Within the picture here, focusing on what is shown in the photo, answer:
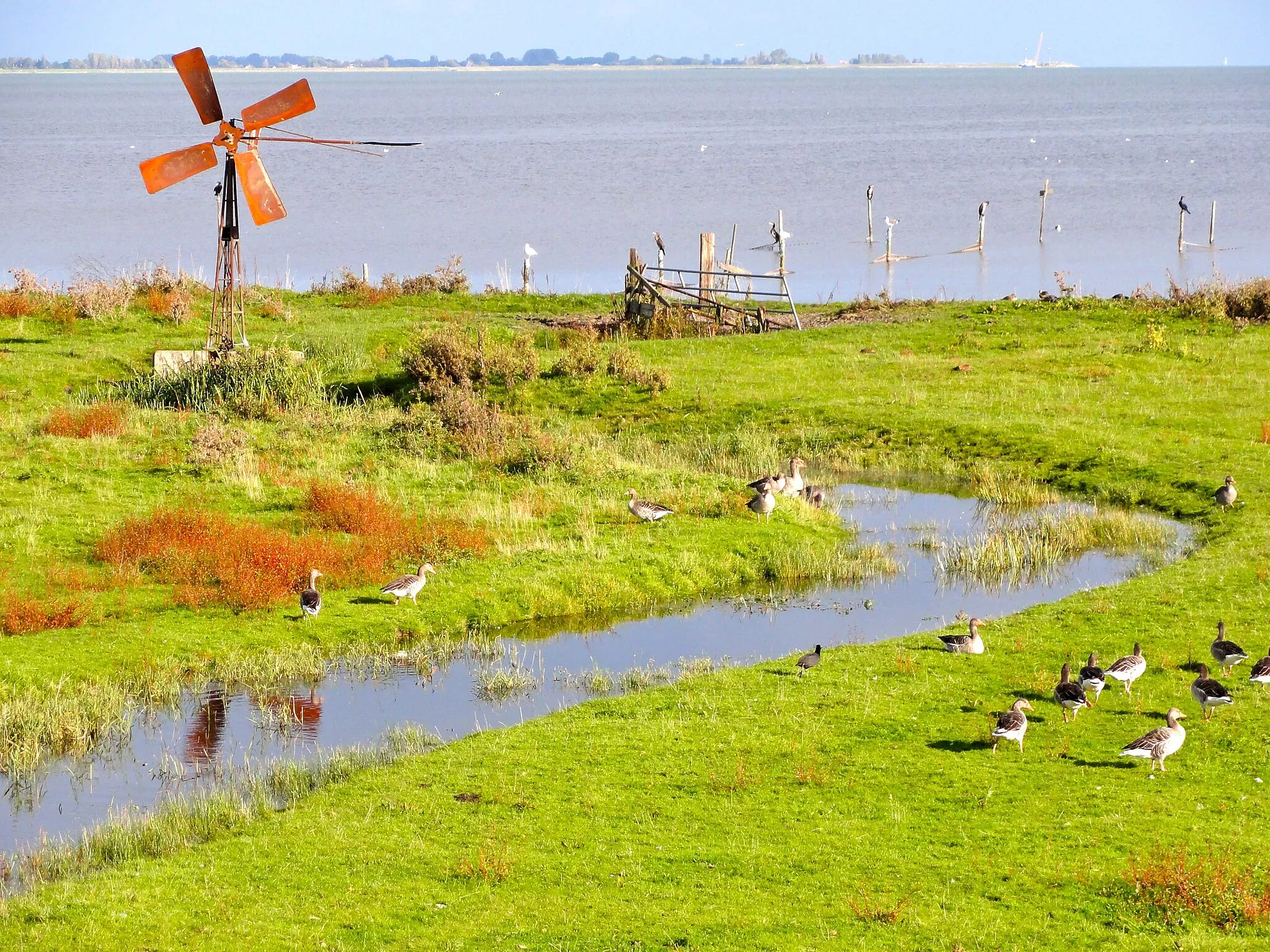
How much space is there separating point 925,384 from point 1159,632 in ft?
70.9

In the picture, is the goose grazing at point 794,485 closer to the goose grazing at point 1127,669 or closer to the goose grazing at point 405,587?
the goose grazing at point 405,587

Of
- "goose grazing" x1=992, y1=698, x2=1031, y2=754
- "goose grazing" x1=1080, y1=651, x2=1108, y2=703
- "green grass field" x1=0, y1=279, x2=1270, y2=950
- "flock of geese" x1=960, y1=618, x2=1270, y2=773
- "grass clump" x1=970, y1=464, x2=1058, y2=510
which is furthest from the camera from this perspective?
"grass clump" x1=970, y1=464, x2=1058, y2=510

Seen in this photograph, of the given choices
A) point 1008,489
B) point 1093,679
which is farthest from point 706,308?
point 1093,679

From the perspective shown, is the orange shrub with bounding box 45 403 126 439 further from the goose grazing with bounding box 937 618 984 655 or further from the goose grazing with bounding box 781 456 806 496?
the goose grazing with bounding box 937 618 984 655

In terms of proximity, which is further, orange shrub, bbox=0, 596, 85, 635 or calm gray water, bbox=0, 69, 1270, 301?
calm gray water, bbox=0, 69, 1270, 301

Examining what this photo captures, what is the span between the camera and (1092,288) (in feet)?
250

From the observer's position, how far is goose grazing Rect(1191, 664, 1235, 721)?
57.7ft

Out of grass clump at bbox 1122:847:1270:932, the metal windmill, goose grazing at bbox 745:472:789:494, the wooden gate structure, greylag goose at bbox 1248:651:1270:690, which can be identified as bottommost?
grass clump at bbox 1122:847:1270:932

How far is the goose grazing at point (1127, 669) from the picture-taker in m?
18.8

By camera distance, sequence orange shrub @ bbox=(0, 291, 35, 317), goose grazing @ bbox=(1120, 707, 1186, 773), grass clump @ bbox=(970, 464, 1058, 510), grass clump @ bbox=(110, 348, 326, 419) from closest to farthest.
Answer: goose grazing @ bbox=(1120, 707, 1186, 773) < grass clump @ bbox=(970, 464, 1058, 510) < grass clump @ bbox=(110, 348, 326, 419) < orange shrub @ bbox=(0, 291, 35, 317)

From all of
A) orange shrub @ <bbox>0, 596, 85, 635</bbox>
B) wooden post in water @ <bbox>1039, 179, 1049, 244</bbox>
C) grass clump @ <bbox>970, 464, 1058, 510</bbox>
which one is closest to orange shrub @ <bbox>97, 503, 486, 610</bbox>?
orange shrub @ <bbox>0, 596, 85, 635</bbox>

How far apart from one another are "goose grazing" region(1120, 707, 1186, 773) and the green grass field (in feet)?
1.18

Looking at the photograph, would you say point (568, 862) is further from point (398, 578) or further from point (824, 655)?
point (398, 578)

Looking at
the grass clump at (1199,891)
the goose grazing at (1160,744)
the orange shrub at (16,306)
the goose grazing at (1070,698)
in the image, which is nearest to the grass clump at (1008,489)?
the goose grazing at (1070,698)
